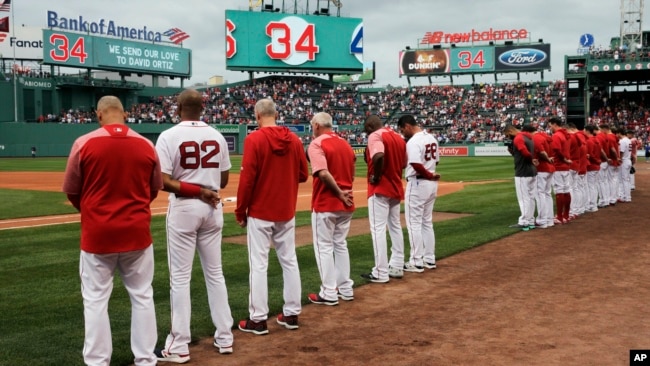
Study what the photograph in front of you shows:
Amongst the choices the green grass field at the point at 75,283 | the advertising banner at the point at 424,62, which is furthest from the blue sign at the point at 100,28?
the green grass field at the point at 75,283

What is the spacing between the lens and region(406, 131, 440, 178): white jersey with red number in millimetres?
8438

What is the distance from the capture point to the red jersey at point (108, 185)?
4180 mm

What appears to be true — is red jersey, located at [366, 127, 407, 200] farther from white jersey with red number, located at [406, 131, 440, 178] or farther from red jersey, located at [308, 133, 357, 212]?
red jersey, located at [308, 133, 357, 212]

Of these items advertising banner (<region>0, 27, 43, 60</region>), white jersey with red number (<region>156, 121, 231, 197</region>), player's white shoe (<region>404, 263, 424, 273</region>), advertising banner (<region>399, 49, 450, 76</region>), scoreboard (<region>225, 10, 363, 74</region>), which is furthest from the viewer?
advertising banner (<region>399, 49, 450, 76</region>)

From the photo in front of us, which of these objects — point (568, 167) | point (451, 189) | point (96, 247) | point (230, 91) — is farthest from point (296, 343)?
point (230, 91)

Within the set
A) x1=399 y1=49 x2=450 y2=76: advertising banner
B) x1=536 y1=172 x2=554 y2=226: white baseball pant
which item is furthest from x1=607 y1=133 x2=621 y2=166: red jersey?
x1=399 y1=49 x2=450 y2=76: advertising banner

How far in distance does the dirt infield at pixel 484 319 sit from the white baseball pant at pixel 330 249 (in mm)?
208

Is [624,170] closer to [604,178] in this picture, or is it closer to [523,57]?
[604,178]

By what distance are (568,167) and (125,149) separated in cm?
1128

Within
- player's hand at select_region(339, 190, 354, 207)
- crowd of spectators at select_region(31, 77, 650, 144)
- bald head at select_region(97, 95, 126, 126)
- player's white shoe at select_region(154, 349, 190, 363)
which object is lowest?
player's white shoe at select_region(154, 349, 190, 363)

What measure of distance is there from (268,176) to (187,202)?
98 cm

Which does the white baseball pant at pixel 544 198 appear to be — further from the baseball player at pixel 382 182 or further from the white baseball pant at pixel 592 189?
the baseball player at pixel 382 182

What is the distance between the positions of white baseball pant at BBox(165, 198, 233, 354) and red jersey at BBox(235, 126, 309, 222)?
0.52 metres

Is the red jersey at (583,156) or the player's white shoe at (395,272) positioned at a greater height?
the red jersey at (583,156)
